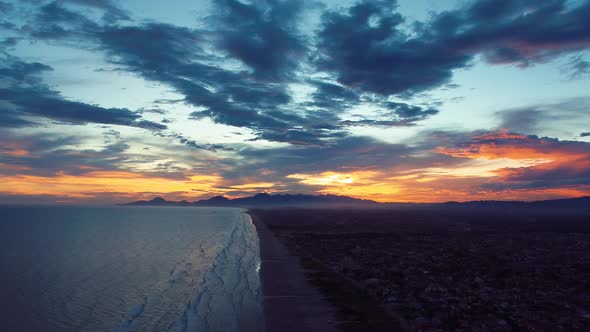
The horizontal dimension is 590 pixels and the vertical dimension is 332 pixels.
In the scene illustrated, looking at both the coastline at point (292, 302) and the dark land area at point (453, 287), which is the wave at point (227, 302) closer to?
the coastline at point (292, 302)

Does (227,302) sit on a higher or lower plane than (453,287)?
lower

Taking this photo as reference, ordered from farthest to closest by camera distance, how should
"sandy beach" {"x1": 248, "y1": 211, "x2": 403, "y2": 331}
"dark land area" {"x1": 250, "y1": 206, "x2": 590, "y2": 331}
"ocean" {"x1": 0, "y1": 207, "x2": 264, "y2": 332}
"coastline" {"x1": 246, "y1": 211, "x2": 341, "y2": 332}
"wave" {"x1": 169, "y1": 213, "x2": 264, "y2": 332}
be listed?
"ocean" {"x1": 0, "y1": 207, "x2": 264, "y2": 332} < "wave" {"x1": 169, "y1": 213, "x2": 264, "y2": 332} < "coastline" {"x1": 246, "y1": 211, "x2": 341, "y2": 332} < "dark land area" {"x1": 250, "y1": 206, "x2": 590, "y2": 331} < "sandy beach" {"x1": 248, "y1": 211, "x2": 403, "y2": 331}

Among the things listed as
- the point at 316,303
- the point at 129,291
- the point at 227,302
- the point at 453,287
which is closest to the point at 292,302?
the point at 316,303

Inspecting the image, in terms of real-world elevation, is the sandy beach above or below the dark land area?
below

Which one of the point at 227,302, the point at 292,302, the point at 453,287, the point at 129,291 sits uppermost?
the point at 453,287

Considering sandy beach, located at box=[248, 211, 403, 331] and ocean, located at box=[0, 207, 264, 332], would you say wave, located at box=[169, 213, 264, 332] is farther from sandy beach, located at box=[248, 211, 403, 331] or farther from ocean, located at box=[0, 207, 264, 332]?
sandy beach, located at box=[248, 211, 403, 331]

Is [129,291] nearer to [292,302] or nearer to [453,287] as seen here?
[292,302]

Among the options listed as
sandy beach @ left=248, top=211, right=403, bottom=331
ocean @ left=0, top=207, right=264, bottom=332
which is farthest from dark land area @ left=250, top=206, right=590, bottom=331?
ocean @ left=0, top=207, right=264, bottom=332

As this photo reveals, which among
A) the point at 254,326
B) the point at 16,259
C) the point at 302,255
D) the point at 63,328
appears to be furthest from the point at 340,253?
the point at 16,259

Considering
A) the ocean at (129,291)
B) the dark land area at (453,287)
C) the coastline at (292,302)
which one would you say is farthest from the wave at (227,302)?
the dark land area at (453,287)
